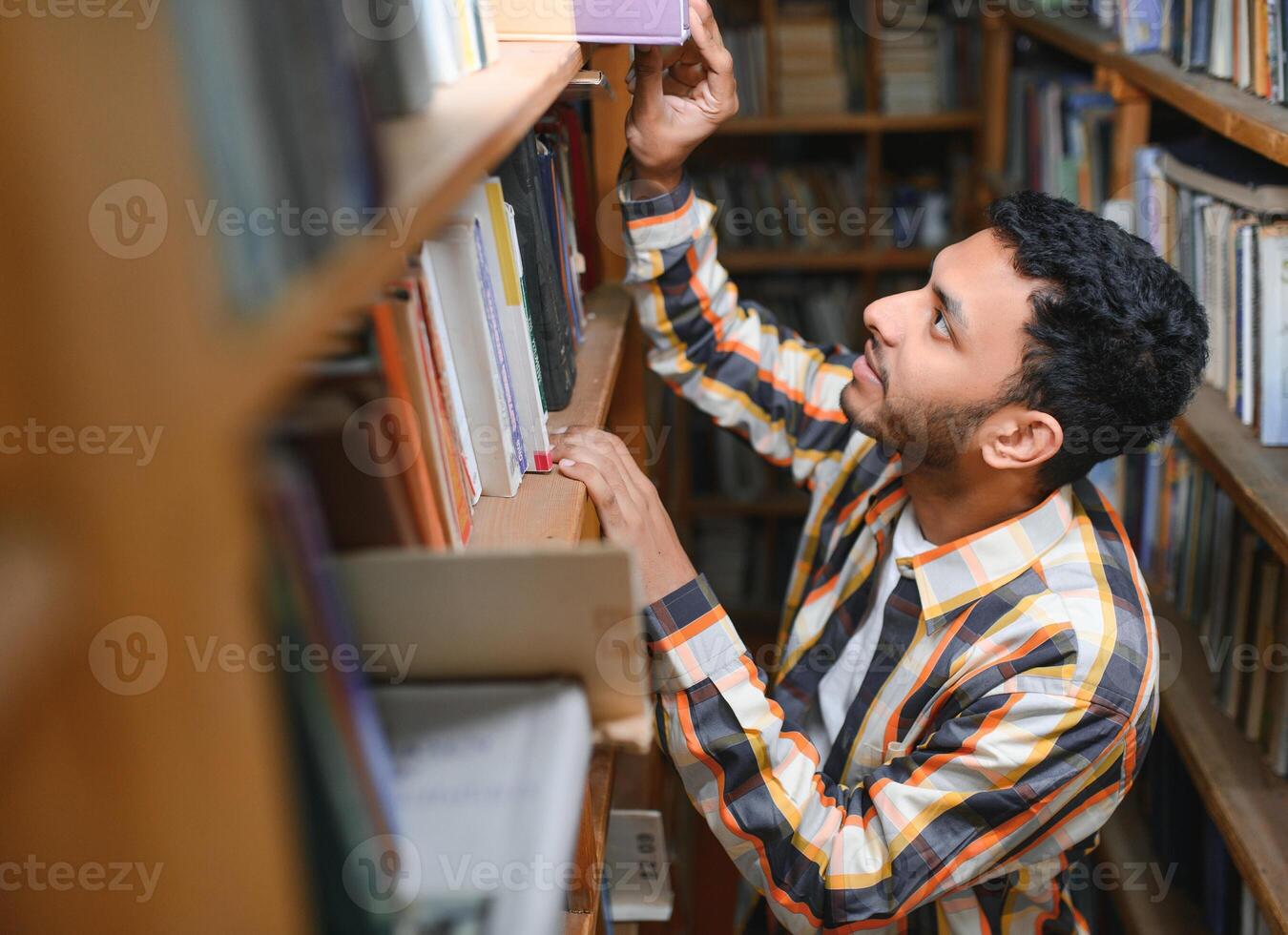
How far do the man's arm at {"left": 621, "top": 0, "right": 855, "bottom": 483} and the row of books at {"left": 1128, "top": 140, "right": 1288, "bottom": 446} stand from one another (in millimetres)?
532

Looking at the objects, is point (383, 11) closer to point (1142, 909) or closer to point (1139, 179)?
point (1139, 179)

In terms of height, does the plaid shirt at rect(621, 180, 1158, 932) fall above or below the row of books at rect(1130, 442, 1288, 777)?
above

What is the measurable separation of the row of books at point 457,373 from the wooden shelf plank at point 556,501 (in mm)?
14

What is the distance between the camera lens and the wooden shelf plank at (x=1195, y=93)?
3.78 feet

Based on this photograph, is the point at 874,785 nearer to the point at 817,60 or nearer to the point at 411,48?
the point at 411,48

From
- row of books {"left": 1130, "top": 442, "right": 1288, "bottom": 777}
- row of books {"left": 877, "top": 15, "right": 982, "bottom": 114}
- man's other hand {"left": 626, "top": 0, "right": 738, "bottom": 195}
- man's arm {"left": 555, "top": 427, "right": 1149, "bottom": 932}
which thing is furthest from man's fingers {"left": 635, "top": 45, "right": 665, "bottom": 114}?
row of books {"left": 877, "top": 15, "right": 982, "bottom": 114}

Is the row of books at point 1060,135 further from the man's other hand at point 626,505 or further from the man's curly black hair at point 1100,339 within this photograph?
the man's other hand at point 626,505

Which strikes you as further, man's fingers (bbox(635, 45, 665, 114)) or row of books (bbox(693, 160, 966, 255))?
row of books (bbox(693, 160, 966, 255))

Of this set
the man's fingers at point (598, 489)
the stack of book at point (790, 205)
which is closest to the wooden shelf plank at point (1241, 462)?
the man's fingers at point (598, 489)

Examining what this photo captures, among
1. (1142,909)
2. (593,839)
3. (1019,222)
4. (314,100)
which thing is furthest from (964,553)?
(314,100)

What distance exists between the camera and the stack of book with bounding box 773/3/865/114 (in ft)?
9.24

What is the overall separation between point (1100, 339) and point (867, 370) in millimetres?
280

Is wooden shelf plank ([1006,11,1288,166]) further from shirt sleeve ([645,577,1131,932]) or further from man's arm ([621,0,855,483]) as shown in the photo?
shirt sleeve ([645,577,1131,932])

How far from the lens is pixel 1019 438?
118 centimetres
